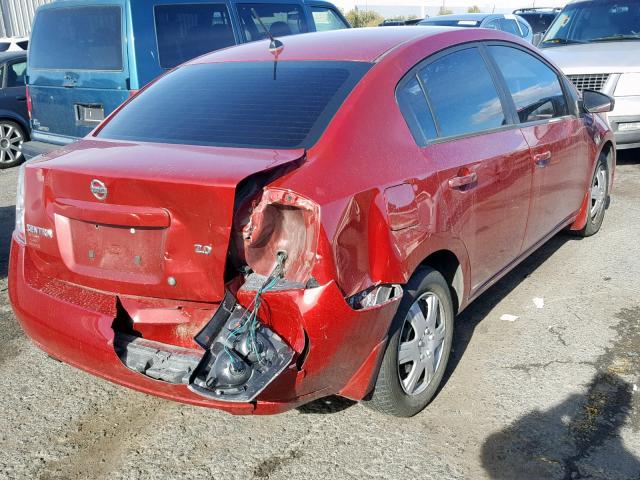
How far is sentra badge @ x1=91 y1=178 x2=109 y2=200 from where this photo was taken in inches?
110

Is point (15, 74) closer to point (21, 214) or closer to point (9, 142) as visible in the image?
point (9, 142)

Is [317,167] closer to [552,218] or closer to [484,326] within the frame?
[484,326]

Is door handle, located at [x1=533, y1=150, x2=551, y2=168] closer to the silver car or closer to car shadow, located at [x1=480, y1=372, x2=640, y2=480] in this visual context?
car shadow, located at [x1=480, y1=372, x2=640, y2=480]

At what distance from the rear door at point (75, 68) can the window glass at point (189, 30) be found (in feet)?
1.34

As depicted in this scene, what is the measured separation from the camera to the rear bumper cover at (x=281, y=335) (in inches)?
105

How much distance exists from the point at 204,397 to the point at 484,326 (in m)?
2.19

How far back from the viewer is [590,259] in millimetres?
5445

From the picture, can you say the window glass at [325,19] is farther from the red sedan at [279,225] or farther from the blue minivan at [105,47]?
the red sedan at [279,225]

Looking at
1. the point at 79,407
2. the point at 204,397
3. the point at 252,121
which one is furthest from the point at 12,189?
the point at 204,397

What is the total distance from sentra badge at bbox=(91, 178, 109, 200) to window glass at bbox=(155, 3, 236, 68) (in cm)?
435

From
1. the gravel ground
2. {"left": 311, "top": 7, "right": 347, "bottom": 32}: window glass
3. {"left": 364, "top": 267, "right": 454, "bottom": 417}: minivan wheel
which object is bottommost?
the gravel ground

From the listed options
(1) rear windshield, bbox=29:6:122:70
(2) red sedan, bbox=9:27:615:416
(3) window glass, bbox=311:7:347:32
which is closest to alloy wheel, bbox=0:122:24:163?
(1) rear windshield, bbox=29:6:122:70

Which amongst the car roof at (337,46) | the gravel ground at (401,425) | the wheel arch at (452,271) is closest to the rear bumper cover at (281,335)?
the gravel ground at (401,425)

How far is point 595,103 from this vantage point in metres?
5.12
